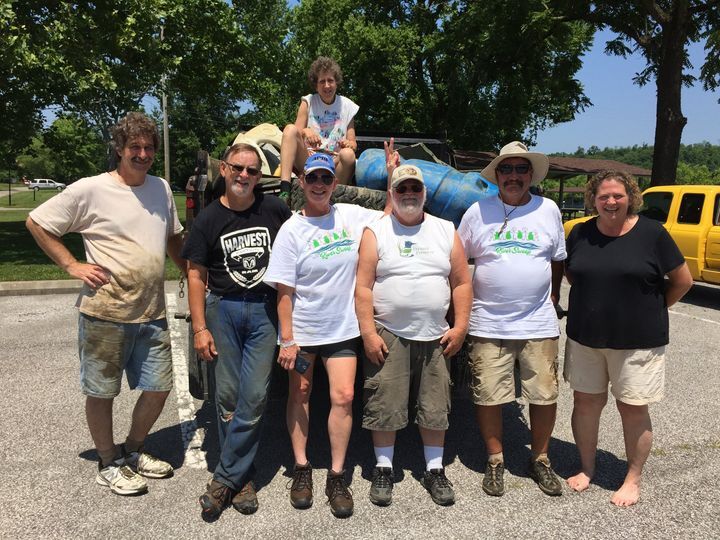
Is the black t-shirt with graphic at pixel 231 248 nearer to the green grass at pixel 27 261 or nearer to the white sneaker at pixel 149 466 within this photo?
the white sneaker at pixel 149 466

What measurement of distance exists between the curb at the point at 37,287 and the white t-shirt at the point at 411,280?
25.2ft

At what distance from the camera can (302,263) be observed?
113 inches

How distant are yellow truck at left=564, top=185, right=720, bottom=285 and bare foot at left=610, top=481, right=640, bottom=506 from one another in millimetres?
6708

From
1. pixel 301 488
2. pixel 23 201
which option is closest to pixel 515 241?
pixel 301 488

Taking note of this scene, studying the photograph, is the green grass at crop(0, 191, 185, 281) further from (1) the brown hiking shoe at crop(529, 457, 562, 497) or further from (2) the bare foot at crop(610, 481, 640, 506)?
(2) the bare foot at crop(610, 481, 640, 506)

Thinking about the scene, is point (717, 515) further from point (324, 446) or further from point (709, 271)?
point (709, 271)

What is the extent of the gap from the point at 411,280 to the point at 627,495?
1.68 meters

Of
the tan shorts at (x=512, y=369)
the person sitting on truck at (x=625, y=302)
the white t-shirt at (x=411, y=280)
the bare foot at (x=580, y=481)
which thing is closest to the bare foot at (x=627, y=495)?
the person sitting on truck at (x=625, y=302)

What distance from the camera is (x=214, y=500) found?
287 centimetres

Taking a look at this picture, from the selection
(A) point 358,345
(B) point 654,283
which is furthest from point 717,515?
(A) point 358,345

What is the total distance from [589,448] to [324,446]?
5.41 feet

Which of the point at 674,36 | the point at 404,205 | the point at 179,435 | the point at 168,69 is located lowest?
the point at 179,435

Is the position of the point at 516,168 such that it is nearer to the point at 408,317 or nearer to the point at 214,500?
the point at 408,317

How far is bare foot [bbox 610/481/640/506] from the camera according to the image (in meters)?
3.02
